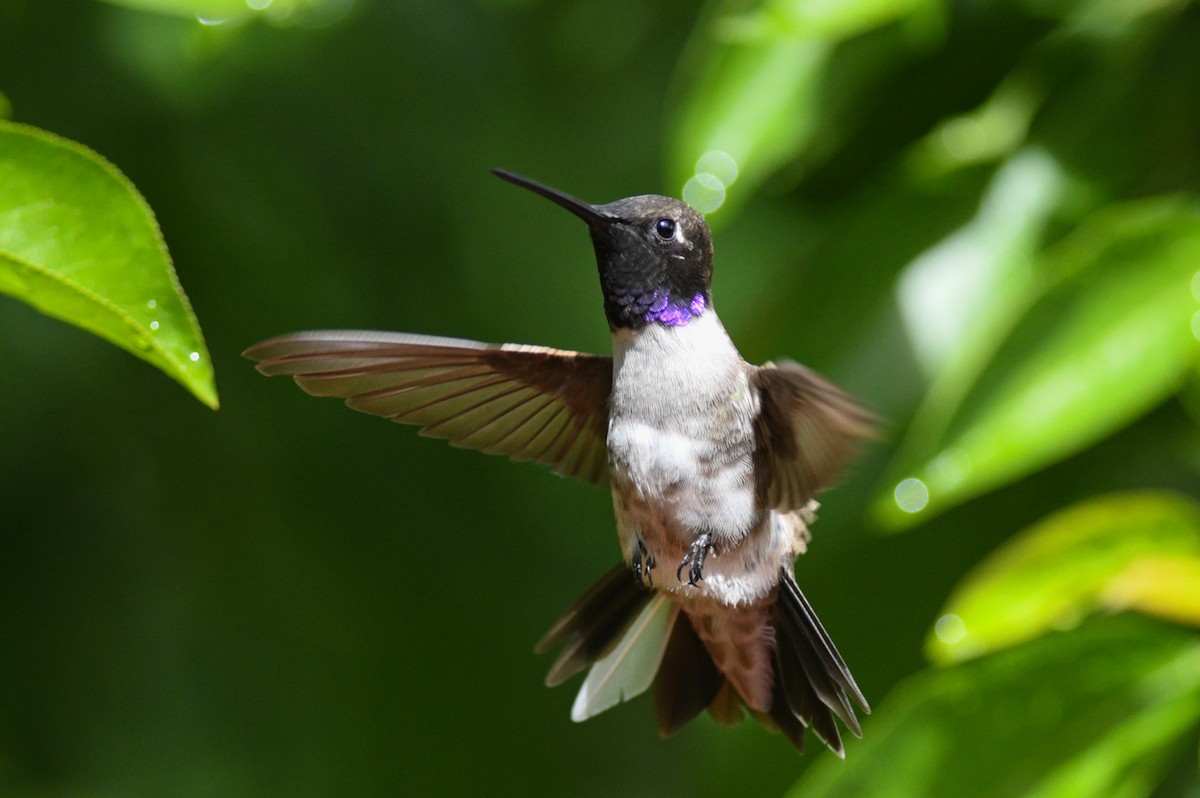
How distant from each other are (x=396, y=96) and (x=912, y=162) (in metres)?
1.44

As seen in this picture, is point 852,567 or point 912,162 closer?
point 912,162

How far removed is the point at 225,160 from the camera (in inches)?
93.7

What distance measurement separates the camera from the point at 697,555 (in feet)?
2.85

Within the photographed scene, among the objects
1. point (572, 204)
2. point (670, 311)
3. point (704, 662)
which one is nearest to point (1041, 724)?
point (704, 662)

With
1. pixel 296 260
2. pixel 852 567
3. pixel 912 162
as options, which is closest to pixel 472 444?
pixel 912 162

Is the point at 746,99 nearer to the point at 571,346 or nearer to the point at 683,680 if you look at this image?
the point at 683,680

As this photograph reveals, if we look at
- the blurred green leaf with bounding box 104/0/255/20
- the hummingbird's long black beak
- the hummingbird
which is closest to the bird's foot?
the hummingbird

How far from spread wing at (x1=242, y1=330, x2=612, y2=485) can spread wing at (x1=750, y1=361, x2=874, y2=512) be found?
0.14 metres

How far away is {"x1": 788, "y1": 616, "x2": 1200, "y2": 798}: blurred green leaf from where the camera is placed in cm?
109

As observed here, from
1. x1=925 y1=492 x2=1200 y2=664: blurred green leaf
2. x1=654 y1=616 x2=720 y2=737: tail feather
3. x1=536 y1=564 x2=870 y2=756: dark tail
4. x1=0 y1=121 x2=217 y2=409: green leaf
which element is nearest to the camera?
x1=0 y1=121 x2=217 y2=409: green leaf

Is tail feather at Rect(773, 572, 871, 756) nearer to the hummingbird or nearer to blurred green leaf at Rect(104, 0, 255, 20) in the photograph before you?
the hummingbird

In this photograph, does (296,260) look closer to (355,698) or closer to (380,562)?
(380,562)

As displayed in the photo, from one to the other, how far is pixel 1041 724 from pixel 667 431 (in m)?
0.51

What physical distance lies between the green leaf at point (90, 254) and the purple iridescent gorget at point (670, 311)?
0.33m
